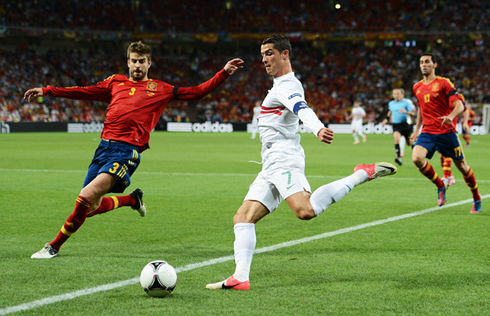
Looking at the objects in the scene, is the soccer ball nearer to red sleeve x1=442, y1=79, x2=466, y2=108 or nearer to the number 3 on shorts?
the number 3 on shorts

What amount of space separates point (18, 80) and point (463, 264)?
146 ft

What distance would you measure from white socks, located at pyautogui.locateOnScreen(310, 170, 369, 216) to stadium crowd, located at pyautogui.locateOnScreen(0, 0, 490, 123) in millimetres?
41614

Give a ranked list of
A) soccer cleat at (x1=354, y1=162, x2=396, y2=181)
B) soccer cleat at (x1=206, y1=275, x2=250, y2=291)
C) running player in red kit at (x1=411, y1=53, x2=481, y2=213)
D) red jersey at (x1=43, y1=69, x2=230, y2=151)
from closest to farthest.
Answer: soccer cleat at (x1=206, y1=275, x2=250, y2=291) < soccer cleat at (x1=354, y1=162, x2=396, y2=181) < red jersey at (x1=43, y1=69, x2=230, y2=151) < running player in red kit at (x1=411, y1=53, x2=481, y2=213)

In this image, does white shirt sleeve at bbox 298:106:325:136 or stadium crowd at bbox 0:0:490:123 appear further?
stadium crowd at bbox 0:0:490:123

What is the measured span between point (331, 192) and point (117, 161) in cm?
225

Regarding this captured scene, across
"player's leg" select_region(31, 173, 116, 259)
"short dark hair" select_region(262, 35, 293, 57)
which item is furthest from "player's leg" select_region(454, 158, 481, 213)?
"player's leg" select_region(31, 173, 116, 259)

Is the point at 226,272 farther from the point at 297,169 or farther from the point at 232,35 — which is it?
the point at 232,35

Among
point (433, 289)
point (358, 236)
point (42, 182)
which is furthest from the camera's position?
point (42, 182)

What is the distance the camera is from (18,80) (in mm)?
45469

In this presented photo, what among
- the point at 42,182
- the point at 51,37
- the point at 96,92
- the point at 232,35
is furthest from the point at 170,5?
the point at 96,92

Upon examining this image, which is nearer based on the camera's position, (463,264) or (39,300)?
(39,300)

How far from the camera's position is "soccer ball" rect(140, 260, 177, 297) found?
4.48 meters

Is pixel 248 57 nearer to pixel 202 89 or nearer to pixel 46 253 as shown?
pixel 202 89

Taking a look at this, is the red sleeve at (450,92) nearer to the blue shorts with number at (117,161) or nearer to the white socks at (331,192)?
the white socks at (331,192)
